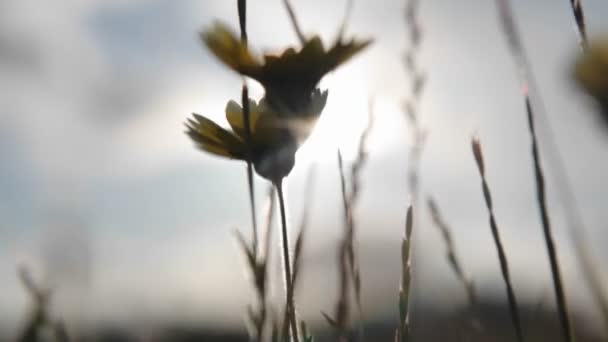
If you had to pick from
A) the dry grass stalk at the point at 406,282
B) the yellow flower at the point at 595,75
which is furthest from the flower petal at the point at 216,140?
the yellow flower at the point at 595,75

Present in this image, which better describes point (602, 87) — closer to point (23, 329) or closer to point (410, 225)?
point (410, 225)

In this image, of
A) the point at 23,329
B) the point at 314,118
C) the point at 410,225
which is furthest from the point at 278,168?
the point at 23,329

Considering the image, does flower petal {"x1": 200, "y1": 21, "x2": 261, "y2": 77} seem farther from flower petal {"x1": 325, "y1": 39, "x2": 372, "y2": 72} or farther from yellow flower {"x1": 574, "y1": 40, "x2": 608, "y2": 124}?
yellow flower {"x1": 574, "y1": 40, "x2": 608, "y2": 124}

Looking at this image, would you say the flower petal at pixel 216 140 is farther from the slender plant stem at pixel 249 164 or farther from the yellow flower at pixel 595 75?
the yellow flower at pixel 595 75

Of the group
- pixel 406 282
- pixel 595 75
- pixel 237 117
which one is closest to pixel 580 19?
pixel 595 75

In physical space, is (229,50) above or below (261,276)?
above

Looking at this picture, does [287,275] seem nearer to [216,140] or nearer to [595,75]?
[216,140]

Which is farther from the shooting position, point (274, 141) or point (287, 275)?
point (274, 141)
